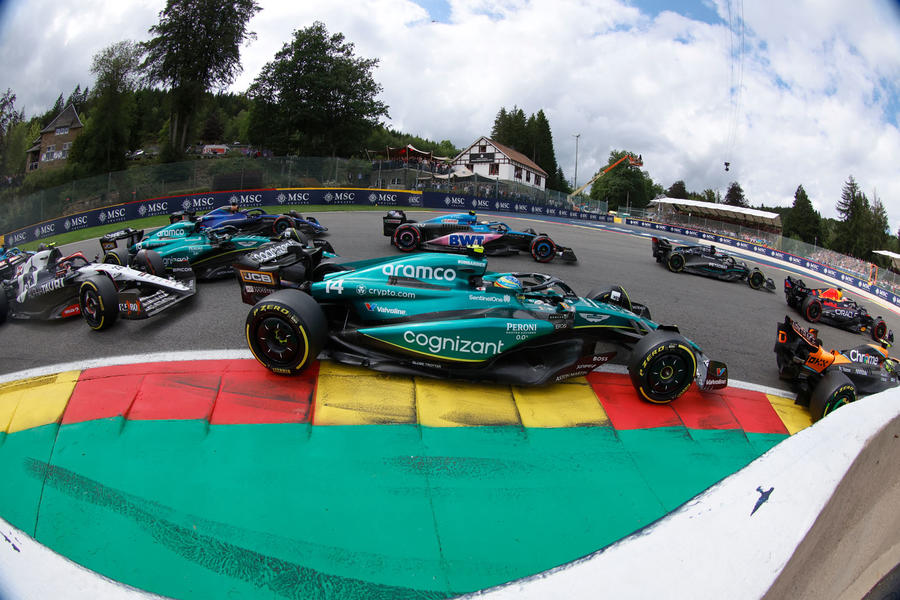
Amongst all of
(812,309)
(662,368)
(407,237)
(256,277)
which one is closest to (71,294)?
(256,277)

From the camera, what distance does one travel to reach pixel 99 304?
3.94 metres

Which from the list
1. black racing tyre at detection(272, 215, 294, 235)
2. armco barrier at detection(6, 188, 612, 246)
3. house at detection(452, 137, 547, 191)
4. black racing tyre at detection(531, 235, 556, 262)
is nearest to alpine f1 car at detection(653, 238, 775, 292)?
black racing tyre at detection(531, 235, 556, 262)

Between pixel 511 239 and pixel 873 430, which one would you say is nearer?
pixel 873 430

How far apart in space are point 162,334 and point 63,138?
2.04 m

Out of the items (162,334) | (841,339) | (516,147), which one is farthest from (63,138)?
(516,147)

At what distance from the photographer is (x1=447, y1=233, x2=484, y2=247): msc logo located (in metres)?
9.96

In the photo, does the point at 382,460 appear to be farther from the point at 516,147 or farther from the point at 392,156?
the point at 516,147

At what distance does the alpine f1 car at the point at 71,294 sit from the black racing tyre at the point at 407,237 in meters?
5.84

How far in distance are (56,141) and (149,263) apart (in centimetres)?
335

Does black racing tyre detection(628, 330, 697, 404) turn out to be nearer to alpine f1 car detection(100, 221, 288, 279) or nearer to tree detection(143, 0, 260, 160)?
tree detection(143, 0, 260, 160)

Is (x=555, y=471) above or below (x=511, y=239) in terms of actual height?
below

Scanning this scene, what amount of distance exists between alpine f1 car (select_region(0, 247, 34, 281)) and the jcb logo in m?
1.73

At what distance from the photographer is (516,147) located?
1888cm

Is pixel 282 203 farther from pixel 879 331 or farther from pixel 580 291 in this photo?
pixel 879 331
